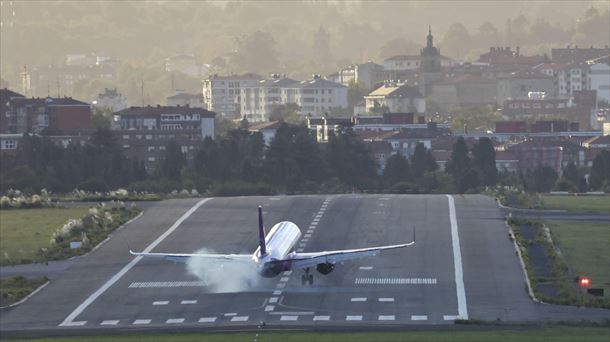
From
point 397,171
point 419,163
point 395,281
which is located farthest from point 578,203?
point 419,163

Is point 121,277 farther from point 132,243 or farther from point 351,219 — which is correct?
point 351,219

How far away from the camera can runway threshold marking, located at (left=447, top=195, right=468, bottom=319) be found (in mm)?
83875

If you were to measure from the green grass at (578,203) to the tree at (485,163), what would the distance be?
105ft

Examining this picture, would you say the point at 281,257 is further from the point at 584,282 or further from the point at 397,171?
the point at 397,171

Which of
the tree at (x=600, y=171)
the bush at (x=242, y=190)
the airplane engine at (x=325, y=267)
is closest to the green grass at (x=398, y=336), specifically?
the airplane engine at (x=325, y=267)

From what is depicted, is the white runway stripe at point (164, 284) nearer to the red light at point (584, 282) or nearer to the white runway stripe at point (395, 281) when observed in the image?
the white runway stripe at point (395, 281)

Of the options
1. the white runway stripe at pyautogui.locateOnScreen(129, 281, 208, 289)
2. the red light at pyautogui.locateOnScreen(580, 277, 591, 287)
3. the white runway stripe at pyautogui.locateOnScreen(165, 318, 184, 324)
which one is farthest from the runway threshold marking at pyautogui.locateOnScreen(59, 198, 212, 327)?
the red light at pyautogui.locateOnScreen(580, 277, 591, 287)

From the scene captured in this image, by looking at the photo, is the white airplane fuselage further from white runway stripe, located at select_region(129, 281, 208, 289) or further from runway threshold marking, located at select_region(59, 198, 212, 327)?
runway threshold marking, located at select_region(59, 198, 212, 327)

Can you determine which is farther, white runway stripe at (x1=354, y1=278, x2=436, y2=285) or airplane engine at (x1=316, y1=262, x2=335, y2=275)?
white runway stripe at (x1=354, y1=278, x2=436, y2=285)

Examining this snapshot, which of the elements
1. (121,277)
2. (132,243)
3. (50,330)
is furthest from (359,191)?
(50,330)

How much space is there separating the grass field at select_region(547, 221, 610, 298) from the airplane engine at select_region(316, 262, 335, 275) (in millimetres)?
11162

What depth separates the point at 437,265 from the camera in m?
95.3

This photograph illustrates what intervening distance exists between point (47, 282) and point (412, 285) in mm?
16084

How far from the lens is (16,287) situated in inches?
3666
